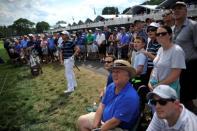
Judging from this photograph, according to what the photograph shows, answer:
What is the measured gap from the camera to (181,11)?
14.9 ft

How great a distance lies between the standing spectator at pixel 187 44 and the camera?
4562 mm

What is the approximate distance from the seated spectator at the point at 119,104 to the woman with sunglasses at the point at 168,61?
1.56 feet

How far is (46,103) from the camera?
9.04 meters

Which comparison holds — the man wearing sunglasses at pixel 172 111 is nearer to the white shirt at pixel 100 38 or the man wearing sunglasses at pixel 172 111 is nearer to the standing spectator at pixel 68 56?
the standing spectator at pixel 68 56

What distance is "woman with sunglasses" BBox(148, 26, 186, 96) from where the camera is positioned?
13.0 ft

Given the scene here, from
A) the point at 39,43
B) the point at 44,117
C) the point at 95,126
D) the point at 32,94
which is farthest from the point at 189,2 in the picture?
the point at 95,126

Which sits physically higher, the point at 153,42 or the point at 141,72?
the point at 153,42

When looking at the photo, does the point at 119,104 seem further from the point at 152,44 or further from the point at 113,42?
the point at 113,42

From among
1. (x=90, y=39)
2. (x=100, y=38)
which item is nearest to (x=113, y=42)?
(x=100, y=38)

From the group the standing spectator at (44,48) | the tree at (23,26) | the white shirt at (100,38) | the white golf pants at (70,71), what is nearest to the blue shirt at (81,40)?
the white shirt at (100,38)

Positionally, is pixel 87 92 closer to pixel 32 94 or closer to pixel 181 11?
pixel 32 94

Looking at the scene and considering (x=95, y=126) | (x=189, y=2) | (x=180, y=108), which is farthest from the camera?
(x=189, y=2)

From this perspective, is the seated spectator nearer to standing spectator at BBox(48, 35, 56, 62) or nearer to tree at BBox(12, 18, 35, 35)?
standing spectator at BBox(48, 35, 56, 62)

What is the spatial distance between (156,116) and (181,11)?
7.07ft
